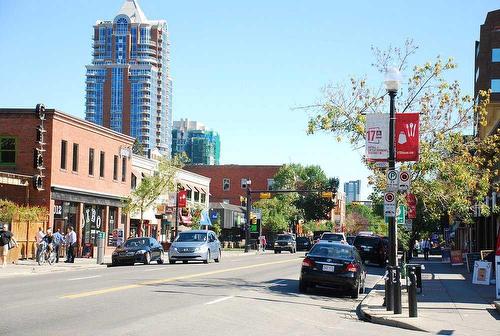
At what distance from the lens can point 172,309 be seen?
15.0 meters

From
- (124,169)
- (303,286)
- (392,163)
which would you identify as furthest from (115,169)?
(392,163)

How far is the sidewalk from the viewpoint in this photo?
14.4 m

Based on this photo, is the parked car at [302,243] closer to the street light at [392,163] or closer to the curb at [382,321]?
the street light at [392,163]

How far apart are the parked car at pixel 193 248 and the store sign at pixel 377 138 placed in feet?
67.8

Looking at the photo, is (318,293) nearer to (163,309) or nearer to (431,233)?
(163,309)

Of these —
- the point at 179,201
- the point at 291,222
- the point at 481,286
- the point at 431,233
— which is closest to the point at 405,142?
the point at 481,286

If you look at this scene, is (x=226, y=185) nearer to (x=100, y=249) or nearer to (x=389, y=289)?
(x=100, y=249)

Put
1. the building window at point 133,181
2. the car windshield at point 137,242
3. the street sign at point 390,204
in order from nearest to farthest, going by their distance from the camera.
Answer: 1. the street sign at point 390,204
2. the car windshield at point 137,242
3. the building window at point 133,181

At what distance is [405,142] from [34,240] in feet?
84.8

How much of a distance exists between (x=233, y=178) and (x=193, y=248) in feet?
253

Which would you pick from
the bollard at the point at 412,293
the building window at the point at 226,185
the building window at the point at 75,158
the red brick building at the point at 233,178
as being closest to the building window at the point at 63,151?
the building window at the point at 75,158

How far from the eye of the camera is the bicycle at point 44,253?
34.1 meters

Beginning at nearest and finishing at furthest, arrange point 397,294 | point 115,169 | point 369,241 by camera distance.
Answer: point 397,294 < point 369,241 < point 115,169

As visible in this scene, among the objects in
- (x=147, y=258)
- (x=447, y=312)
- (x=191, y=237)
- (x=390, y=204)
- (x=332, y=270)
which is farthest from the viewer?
(x=191, y=237)
